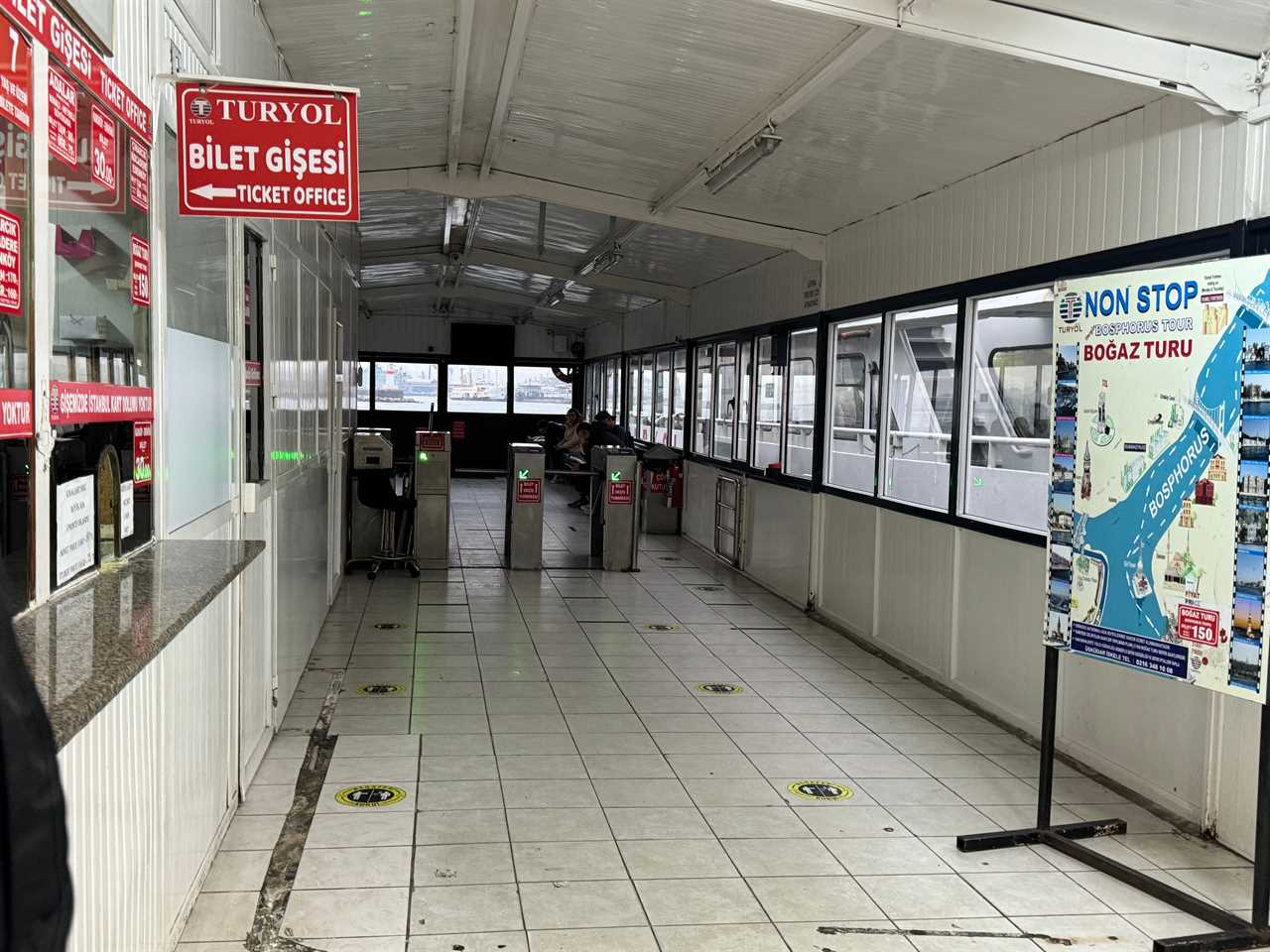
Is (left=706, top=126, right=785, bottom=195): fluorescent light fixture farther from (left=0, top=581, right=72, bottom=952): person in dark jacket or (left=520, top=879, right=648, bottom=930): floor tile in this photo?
(left=0, top=581, right=72, bottom=952): person in dark jacket

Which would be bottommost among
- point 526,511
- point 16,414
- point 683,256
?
point 526,511

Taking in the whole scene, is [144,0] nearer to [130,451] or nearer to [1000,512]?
[130,451]

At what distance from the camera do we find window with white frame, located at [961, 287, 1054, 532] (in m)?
5.54

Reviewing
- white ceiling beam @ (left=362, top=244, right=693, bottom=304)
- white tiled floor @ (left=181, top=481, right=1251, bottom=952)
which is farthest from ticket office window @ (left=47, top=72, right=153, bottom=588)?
white ceiling beam @ (left=362, top=244, right=693, bottom=304)

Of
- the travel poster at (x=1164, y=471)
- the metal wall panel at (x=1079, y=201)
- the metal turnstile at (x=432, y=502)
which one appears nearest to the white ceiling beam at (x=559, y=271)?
the metal turnstile at (x=432, y=502)

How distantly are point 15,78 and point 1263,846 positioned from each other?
3681 millimetres

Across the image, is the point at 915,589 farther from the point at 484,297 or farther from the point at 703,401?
the point at 484,297

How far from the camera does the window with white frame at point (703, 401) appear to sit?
12.1 m

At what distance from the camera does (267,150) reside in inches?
131

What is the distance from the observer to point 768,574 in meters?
9.48

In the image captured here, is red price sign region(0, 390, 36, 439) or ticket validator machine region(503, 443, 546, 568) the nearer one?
red price sign region(0, 390, 36, 439)

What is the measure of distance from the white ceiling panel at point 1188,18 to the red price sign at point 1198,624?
6.66ft

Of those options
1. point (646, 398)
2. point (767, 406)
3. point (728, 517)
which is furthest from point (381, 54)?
point (646, 398)

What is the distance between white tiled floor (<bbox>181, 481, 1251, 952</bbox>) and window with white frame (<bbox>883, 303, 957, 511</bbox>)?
114 centimetres
